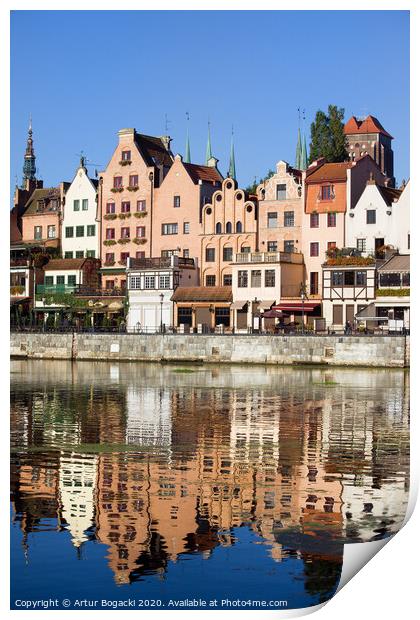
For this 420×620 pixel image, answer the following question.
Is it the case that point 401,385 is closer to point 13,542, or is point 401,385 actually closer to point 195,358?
point 195,358

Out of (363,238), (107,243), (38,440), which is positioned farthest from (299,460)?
(107,243)

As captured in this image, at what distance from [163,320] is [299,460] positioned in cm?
4928

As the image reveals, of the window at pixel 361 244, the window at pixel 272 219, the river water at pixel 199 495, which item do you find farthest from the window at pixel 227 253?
the river water at pixel 199 495

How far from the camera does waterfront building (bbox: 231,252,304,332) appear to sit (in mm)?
66688

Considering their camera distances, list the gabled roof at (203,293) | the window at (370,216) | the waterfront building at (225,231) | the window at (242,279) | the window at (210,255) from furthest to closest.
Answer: the window at (210,255) → the waterfront building at (225,231) → the gabled roof at (203,293) → the window at (242,279) → the window at (370,216)

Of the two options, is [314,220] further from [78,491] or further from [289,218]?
[78,491]

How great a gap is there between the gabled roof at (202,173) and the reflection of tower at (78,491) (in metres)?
53.3

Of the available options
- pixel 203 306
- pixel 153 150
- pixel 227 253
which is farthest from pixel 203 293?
pixel 153 150

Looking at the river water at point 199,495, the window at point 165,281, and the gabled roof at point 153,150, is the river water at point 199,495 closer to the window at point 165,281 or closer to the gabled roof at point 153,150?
the window at point 165,281

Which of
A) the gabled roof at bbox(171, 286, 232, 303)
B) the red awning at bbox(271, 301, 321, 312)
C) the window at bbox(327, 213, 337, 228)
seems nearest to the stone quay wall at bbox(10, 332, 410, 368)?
the red awning at bbox(271, 301, 321, 312)

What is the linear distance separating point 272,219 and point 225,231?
359 cm

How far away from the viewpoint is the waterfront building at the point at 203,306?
6850 cm

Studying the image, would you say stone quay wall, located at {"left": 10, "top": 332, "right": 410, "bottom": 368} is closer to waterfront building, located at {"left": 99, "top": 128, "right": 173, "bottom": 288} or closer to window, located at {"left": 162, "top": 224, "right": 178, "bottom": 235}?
waterfront building, located at {"left": 99, "top": 128, "right": 173, "bottom": 288}

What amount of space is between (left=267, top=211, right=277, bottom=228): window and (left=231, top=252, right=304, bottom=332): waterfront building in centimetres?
264
